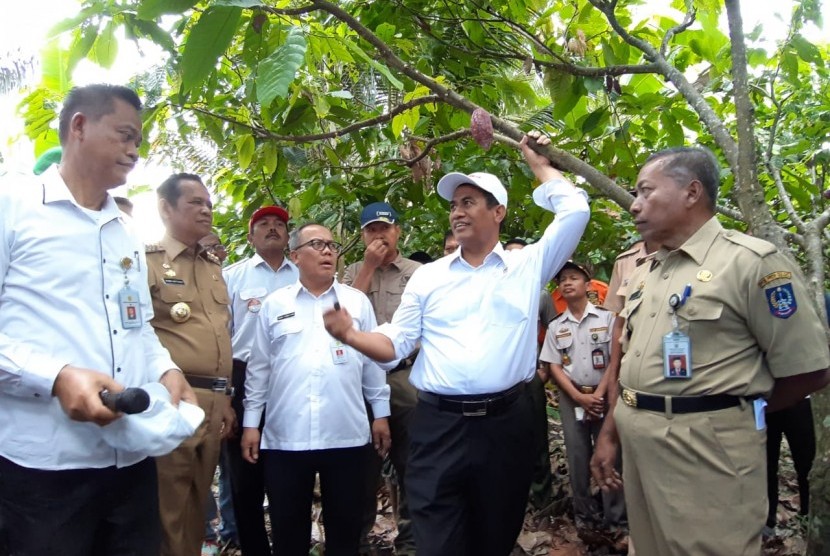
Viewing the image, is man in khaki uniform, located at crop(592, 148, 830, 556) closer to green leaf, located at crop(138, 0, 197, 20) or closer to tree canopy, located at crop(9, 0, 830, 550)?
tree canopy, located at crop(9, 0, 830, 550)

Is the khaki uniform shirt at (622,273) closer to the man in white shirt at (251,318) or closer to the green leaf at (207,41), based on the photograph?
the man in white shirt at (251,318)

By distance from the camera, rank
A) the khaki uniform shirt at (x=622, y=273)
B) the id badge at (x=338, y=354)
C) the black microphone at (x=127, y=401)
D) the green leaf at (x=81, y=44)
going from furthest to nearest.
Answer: the khaki uniform shirt at (x=622, y=273), the id badge at (x=338, y=354), the green leaf at (x=81, y=44), the black microphone at (x=127, y=401)

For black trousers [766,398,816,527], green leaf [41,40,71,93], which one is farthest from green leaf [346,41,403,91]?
black trousers [766,398,816,527]

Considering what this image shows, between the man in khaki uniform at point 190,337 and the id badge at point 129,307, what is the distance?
1009mm

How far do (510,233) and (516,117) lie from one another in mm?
1405

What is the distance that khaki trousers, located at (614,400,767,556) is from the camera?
206cm

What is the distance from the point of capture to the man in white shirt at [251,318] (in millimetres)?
3605

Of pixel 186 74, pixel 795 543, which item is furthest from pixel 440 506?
pixel 795 543

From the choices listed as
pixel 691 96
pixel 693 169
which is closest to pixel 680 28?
pixel 691 96

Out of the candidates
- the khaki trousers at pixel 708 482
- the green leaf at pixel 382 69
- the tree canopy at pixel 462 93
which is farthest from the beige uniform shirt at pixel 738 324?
the green leaf at pixel 382 69

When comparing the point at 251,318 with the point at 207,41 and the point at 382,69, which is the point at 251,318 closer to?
the point at 382,69

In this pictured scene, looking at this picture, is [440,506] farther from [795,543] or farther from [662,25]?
[662,25]

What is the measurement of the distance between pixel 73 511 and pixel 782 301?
2276mm

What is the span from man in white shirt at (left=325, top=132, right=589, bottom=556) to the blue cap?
1.11 metres
